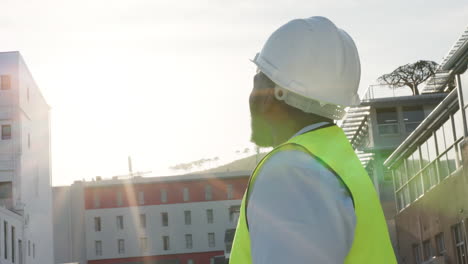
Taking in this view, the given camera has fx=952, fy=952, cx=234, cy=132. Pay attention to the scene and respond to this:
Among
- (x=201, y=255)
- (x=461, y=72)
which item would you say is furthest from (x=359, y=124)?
(x=461, y=72)

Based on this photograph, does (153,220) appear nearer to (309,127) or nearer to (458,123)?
(458,123)

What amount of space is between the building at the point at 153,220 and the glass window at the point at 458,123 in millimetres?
56940

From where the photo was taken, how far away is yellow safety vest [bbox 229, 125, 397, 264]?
210 cm

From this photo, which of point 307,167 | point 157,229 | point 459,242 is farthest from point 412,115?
point 307,167

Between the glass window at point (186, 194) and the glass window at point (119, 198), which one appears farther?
the glass window at point (119, 198)

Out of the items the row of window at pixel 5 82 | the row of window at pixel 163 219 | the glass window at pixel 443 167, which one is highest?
the row of window at pixel 5 82

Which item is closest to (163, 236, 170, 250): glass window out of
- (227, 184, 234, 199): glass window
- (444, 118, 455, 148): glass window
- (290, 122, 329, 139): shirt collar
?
(227, 184, 234, 199): glass window

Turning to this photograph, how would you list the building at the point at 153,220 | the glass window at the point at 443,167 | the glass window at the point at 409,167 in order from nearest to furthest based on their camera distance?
the glass window at the point at 443,167 < the glass window at the point at 409,167 < the building at the point at 153,220

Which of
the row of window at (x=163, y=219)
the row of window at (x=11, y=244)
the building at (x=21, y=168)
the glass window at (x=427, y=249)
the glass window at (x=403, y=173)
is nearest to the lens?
the glass window at (x=427, y=249)

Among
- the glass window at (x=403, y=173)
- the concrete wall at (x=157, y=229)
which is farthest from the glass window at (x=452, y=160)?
the concrete wall at (x=157, y=229)

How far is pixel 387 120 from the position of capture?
2446 inches

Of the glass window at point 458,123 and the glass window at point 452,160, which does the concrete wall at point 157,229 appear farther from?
the glass window at point 458,123

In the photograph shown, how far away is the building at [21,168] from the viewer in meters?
57.3

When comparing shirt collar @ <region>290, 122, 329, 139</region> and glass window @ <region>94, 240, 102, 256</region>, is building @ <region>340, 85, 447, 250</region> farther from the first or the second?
shirt collar @ <region>290, 122, 329, 139</region>
